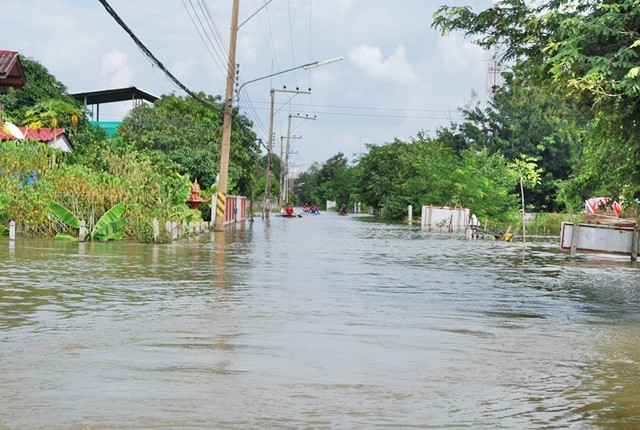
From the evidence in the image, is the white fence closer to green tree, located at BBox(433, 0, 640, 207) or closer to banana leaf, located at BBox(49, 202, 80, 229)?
banana leaf, located at BBox(49, 202, 80, 229)

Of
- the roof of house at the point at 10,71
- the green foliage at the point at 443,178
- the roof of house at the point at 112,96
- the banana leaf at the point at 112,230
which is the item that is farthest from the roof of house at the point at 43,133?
the green foliage at the point at 443,178

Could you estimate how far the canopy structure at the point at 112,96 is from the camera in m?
77.7

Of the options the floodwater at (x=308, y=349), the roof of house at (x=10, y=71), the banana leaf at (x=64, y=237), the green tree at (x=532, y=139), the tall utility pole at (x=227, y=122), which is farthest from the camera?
the green tree at (x=532, y=139)

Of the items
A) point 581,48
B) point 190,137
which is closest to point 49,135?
point 190,137

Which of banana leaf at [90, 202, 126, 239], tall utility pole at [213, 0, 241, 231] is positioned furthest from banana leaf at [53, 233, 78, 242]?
tall utility pole at [213, 0, 241, 231]

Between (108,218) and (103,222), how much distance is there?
0.24 m

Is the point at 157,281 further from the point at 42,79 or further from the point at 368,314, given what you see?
the point at 42,79

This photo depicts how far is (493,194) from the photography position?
73250mm

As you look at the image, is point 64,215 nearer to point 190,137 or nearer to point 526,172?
point 190,137

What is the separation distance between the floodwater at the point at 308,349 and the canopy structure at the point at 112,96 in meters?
57.0

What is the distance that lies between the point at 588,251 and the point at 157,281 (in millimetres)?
16592

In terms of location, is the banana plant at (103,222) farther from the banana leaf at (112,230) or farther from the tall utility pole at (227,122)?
the tall utility pole at (227,122)

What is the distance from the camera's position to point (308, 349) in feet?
36.1

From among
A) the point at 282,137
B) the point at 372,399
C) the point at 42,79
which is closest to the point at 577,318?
the point at 372,399
